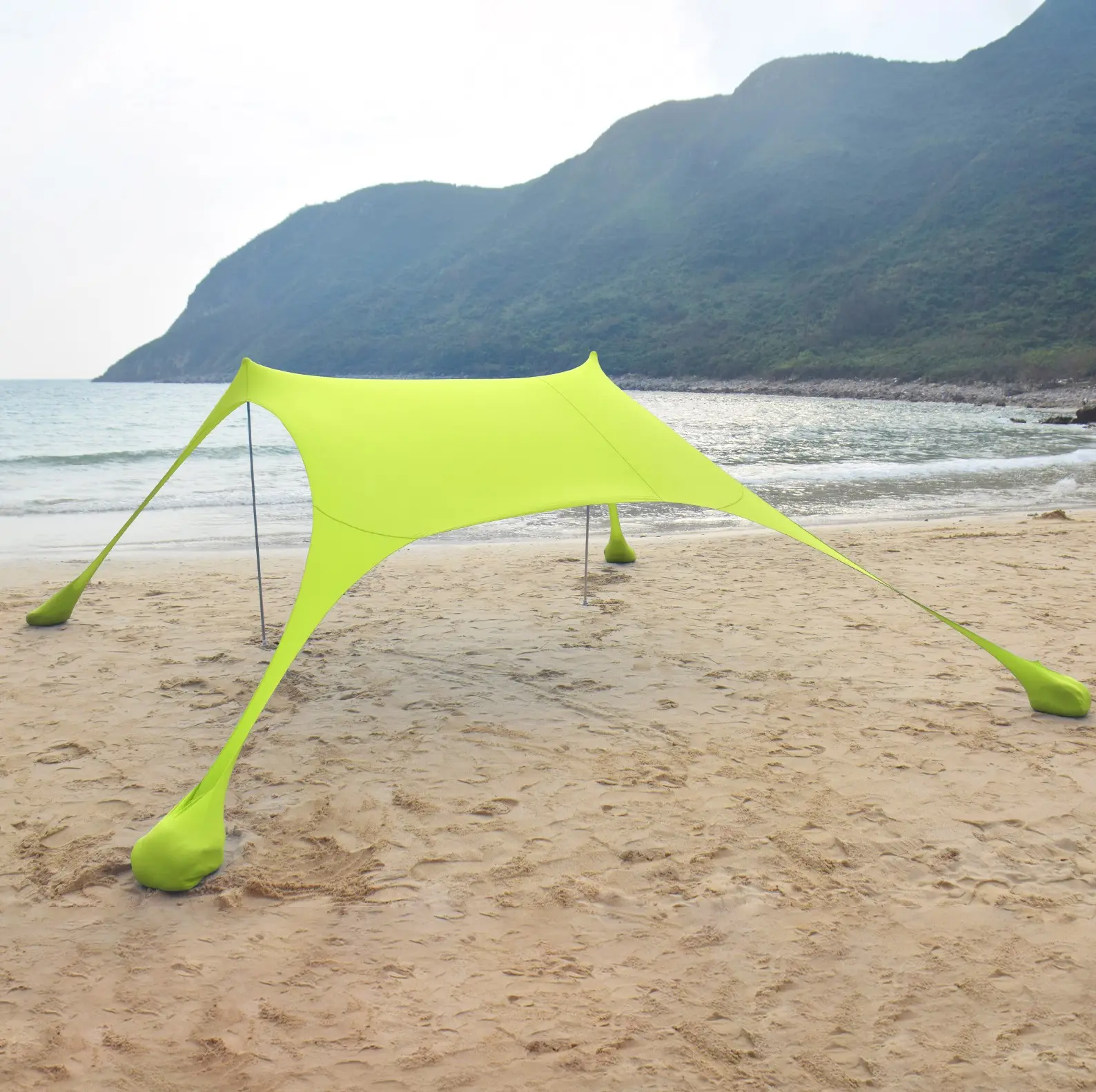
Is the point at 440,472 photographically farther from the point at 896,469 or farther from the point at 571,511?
the point at 896,469

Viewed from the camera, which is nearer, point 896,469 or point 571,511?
point 571,511

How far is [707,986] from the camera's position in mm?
2246

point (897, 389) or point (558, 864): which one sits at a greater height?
point (897, 389)

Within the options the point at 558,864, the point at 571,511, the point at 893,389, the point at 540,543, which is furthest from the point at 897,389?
the point at 558,864

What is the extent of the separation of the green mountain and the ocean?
23.4 m

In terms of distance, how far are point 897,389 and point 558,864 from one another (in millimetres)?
50797

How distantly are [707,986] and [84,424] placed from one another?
102 ft

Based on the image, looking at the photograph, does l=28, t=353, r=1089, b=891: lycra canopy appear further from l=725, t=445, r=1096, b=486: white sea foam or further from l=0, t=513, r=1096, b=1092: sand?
l=725, t=445, r=1096, b=486: white sea foam

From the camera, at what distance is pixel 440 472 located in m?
3.79

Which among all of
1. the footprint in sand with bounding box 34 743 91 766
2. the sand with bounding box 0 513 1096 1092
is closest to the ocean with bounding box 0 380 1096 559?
the sand with bounding box 0 513 1096 1092

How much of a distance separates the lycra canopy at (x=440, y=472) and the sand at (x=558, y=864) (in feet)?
0.77

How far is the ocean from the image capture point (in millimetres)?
10055

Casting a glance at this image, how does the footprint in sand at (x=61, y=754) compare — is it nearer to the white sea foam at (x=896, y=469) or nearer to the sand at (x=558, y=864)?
the sand at (x=558, y=864)

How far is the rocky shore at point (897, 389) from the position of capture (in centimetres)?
3806
